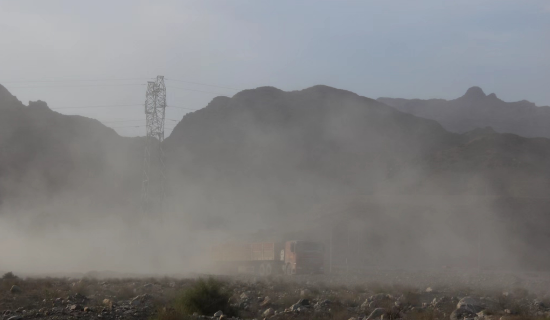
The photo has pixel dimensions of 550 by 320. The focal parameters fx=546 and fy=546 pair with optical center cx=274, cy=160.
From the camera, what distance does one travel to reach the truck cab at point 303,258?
38500mm

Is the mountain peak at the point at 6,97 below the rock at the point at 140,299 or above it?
above

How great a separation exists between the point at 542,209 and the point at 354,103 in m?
57.1

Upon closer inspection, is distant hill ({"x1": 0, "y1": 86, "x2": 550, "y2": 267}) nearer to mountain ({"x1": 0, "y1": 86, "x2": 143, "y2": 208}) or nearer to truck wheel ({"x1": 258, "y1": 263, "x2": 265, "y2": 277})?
mountain ({"x1": 0, "y1": 86, "x2": 143, "y2": 208})

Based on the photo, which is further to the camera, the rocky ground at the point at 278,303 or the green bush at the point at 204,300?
the green bush at the point at 204,300

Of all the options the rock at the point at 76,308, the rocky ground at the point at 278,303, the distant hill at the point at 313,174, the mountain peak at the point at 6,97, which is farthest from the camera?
the mountain peak at the point at 6,97

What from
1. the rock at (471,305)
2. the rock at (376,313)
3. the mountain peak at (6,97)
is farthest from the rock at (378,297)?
the mountain peak at (6,97)

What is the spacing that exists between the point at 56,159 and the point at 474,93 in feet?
419

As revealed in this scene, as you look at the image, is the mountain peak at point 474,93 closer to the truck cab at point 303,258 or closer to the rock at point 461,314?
the truck cab at point 303,258

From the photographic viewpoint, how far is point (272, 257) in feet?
139

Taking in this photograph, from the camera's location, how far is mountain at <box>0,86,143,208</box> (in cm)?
7894

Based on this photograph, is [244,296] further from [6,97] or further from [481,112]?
[481,112]

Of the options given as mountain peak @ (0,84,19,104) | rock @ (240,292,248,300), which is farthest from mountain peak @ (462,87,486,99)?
rock @ (240,292,248,300)

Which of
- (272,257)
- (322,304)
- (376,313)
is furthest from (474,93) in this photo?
(376,313)

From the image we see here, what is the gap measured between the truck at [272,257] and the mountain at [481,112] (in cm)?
10658
